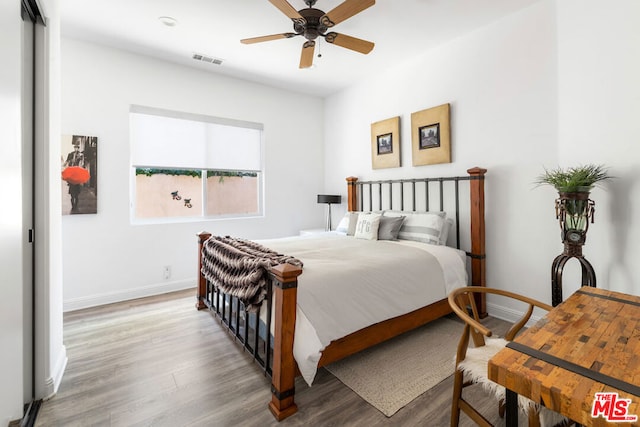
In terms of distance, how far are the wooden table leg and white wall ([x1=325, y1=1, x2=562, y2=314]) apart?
223 centimetres

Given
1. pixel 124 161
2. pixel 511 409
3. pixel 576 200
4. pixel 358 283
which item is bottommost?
pixel 511 409

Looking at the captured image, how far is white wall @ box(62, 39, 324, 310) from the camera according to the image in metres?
3.16

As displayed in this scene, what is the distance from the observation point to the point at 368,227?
332cm

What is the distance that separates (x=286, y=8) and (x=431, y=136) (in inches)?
83.5

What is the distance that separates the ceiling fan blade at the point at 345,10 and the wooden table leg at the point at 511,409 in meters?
2.31

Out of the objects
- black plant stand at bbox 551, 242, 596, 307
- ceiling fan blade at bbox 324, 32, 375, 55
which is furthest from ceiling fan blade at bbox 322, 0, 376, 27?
black plant stand at bbox 551, 242, 596, 307

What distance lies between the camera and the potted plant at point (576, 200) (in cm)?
204

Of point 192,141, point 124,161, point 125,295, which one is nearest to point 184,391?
point 125,295

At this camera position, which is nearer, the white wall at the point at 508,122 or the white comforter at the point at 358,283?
the white comforter at the point at 358,283

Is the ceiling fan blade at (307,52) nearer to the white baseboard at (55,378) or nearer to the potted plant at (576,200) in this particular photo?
the potted plant at (576,200)

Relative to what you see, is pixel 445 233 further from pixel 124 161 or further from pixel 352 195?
pixel 124 161

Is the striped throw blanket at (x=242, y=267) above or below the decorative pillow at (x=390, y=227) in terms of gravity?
below

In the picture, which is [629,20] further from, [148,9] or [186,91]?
[186,91]

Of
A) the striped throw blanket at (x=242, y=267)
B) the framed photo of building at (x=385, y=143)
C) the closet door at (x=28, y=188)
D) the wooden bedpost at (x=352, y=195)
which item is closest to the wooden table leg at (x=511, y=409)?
the striped throw blanket at (x=242, y=267)
